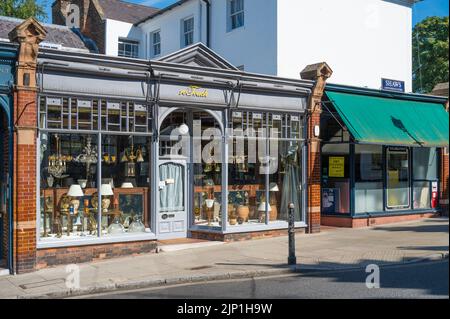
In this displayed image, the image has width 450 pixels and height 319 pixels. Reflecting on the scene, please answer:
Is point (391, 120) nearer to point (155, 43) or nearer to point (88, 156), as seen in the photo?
point (88, 156)

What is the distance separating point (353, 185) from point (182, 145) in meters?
5.87

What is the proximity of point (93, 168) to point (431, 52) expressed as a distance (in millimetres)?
25668

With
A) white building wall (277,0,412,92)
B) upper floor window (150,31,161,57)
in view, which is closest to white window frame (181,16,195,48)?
upper floor window (150,31,161,57)

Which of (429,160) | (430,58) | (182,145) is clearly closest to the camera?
(182,145)

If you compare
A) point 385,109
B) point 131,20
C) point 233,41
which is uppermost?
point 131,20

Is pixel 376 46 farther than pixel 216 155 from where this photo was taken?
Yes

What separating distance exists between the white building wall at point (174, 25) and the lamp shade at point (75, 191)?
10.8 meters

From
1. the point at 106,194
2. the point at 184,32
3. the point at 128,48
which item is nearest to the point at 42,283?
the point at 106,194

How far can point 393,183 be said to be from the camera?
18.4 meters

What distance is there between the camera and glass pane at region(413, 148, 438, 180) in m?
19.5

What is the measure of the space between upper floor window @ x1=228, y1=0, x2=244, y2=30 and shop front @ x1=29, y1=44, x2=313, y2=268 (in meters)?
5.61

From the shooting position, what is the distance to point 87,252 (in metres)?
11.9
